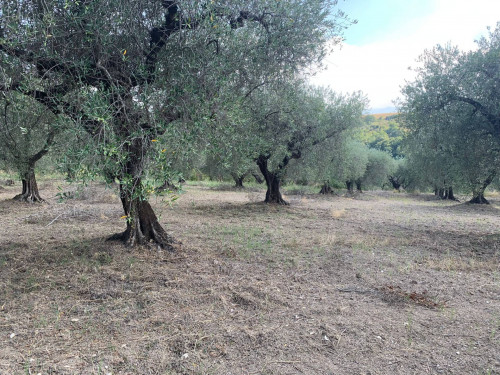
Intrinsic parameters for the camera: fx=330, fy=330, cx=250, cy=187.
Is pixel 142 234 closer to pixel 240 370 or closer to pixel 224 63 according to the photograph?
pixel 224 63

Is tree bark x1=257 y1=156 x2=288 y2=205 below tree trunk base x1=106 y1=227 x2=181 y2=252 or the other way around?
the other way around

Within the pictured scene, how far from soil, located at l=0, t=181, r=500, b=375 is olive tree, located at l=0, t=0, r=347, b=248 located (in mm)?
1324

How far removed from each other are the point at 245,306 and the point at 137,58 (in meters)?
4.75

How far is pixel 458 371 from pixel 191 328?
10.1 feet

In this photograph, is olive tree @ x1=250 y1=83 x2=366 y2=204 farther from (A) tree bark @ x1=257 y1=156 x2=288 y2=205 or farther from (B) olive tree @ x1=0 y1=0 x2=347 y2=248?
(B) olive tree @ x1=0 y1=0 x2=347 y2=248

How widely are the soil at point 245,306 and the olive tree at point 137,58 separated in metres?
1.32

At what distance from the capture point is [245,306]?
5.01 metres

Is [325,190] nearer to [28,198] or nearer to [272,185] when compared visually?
[272,185]

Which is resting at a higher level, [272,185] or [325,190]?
[272,185]

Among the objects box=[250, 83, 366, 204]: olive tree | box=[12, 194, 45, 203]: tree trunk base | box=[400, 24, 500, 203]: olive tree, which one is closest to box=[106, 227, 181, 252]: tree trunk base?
box=[250, 83, 366, 204]: olive tree

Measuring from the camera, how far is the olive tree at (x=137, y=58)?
5.22 m

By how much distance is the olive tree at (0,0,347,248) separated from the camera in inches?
206

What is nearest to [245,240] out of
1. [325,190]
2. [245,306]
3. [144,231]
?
[144,231]

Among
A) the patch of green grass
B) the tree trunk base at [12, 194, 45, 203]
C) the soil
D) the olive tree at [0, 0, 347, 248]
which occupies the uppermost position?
the olive tree at [0, 0, 347, 248]
